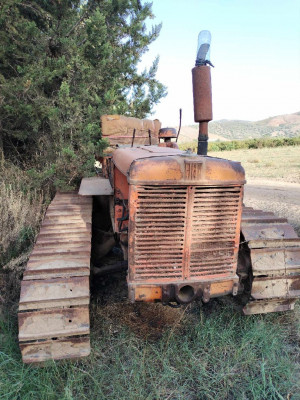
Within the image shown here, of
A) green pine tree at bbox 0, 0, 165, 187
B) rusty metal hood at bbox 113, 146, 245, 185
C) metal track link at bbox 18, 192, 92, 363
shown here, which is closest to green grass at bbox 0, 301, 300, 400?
metal track link at bbox 18, 192, 92, 363

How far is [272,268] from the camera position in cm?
307

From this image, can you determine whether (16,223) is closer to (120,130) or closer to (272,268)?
(120,130)

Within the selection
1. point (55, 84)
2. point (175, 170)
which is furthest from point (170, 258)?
point (55, 84)

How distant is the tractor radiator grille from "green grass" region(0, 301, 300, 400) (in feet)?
2.31

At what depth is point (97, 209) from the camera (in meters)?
4.88

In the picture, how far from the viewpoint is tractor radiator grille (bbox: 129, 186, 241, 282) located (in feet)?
8.14

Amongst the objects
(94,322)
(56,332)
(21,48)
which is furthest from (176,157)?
(21,48)

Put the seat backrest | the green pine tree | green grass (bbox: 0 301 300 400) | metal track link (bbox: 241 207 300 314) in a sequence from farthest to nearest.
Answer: the seat backrest < the green pine tree < metal track link (bbox: 241 207 300 314) < green grass (bbox: 0 301 300 400)

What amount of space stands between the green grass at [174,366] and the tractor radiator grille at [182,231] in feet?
2.31

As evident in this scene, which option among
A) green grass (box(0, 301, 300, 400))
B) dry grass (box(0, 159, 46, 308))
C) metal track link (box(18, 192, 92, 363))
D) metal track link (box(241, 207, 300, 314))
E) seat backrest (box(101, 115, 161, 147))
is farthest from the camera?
seat backrest (box(101, 115, 161, 147))

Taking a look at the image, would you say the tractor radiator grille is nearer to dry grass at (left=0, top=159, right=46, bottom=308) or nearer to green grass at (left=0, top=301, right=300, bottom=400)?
green grass at (left=0, top=301, right=300, bottom=400)

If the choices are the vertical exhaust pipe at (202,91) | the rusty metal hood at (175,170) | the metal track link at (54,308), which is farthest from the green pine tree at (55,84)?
the rusty metal hood at (175,170)

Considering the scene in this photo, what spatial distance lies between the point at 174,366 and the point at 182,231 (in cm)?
115

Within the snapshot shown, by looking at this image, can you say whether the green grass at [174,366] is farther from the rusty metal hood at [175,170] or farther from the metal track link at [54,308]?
the rusty metal hood at [175,170]
